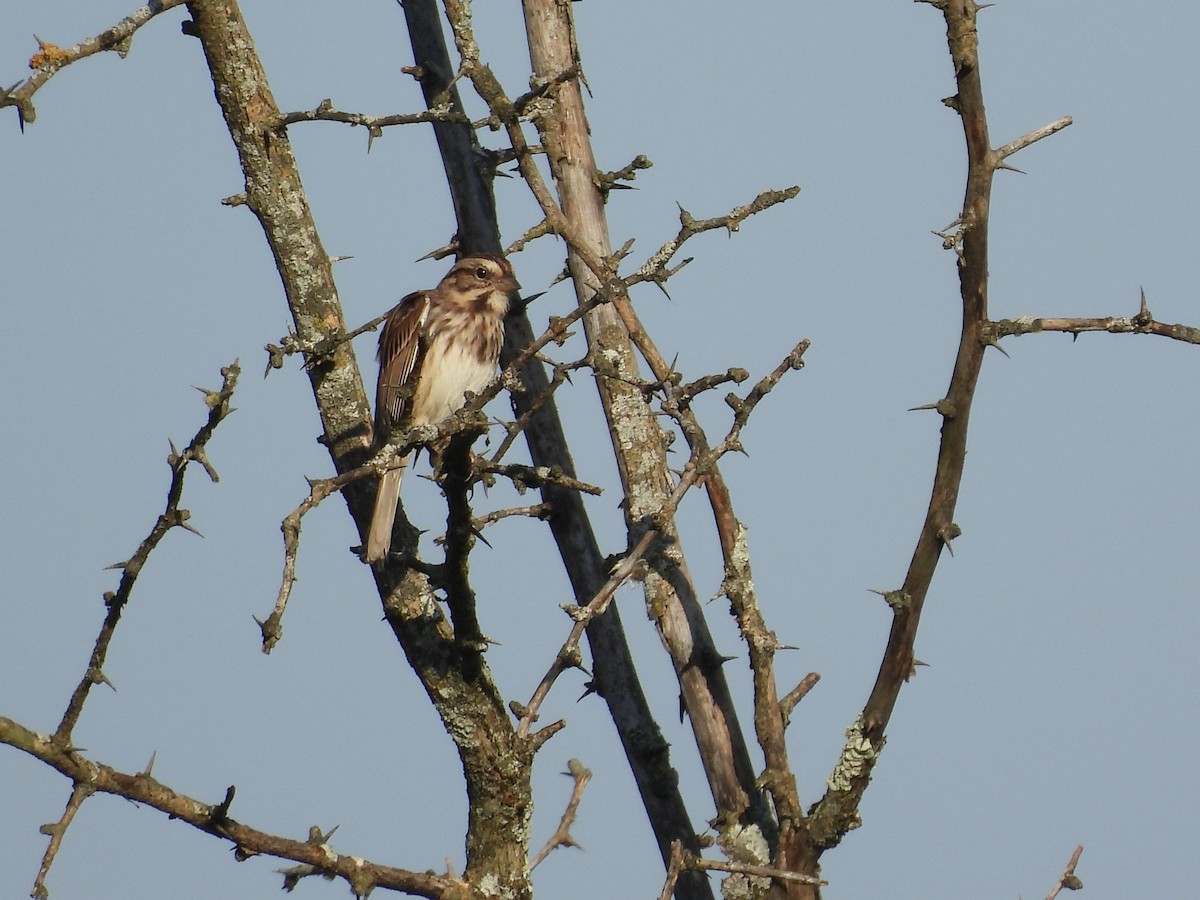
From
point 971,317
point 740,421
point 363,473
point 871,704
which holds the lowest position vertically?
point 363,473

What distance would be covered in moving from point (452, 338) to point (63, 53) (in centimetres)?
327

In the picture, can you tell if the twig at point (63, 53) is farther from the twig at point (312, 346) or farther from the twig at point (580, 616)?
the twig at point (580, 616)

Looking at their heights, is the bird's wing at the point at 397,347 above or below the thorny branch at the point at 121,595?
above

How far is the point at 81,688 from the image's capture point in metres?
4.70

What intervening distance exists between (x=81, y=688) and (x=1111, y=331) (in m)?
3.42

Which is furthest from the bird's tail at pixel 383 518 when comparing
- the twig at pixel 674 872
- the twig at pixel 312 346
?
the twig at pixel 674 872

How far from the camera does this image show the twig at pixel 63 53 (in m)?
4.78

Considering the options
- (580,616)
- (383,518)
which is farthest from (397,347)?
(580,616)

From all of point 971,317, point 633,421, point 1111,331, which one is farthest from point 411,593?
point 1111,331

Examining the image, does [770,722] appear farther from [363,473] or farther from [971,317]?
[363,473]

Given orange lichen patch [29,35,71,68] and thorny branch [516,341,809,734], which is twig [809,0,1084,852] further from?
orange lichen patch [29,35,71,68]

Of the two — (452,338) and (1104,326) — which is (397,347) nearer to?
(452,338)

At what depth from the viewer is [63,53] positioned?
200 inches

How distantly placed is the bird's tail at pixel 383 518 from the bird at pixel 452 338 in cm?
155
